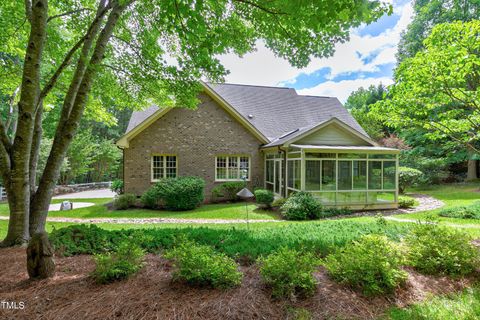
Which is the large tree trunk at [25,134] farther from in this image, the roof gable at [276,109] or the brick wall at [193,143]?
the roof gable at [276,109]

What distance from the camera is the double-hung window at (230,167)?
48.8 feet

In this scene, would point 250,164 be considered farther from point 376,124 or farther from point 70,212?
point 376,124

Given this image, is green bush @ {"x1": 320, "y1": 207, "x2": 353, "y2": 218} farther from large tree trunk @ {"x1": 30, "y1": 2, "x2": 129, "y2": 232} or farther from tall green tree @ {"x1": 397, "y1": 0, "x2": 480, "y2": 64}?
tall green tree @ {"x1": 397, "y1": 0, "x2": 480, "y2": 64}

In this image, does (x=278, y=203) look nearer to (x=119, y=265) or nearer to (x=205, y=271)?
(x=205, y=271)

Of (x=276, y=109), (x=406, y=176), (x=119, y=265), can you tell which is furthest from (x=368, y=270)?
(x=406, y=176)

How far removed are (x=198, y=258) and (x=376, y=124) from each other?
1114 inches

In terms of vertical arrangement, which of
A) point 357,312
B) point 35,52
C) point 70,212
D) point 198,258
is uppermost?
point 35,52

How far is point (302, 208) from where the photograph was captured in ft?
35.2

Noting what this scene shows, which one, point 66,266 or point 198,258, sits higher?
point 198,258

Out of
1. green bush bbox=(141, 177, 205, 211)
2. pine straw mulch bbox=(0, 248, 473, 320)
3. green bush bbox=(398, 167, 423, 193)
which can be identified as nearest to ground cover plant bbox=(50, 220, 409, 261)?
pine straw mulch bbox=(0, 248, 473, 320)

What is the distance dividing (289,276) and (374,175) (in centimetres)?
1134

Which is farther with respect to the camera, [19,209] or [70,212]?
[70,212]

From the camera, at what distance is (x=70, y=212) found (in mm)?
11977

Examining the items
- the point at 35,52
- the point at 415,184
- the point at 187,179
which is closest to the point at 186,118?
the point at 187,179
